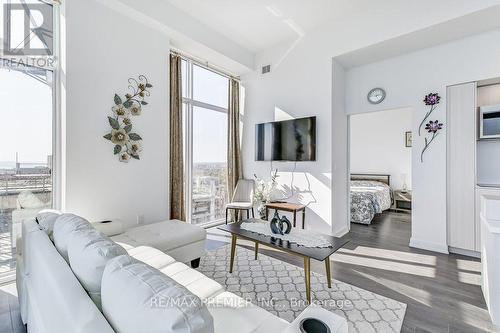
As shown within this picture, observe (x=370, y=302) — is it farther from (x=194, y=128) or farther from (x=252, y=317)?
(x=194, y=128)

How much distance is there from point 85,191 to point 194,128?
196 cm

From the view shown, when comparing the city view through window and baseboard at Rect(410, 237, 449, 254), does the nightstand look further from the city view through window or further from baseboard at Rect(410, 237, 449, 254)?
the city view through window

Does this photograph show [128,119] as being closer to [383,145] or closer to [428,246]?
[428,246]

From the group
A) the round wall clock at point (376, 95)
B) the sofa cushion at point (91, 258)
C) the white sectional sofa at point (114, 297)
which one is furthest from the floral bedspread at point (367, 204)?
the sofa cushion at point (91, 258)

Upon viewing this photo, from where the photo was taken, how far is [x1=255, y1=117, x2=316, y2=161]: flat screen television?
3.72 m

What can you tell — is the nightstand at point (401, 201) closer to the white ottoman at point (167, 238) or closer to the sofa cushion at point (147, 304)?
the white ottoman at point (167, 238)

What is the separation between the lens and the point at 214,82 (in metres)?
4.44

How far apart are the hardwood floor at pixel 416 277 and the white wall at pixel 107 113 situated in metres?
1.33

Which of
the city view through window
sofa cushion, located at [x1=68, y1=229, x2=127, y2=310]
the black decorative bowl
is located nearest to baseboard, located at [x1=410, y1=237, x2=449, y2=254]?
the black decorative bowl

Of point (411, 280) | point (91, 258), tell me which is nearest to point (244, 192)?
point (411, 280)

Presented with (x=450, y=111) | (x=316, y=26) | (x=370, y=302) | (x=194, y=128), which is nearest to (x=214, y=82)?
(x=194, y=128)

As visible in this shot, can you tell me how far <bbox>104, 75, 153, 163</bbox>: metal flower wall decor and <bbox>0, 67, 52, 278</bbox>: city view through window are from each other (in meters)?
0.63

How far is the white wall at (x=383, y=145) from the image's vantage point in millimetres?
6000

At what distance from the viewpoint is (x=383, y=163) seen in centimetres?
632
